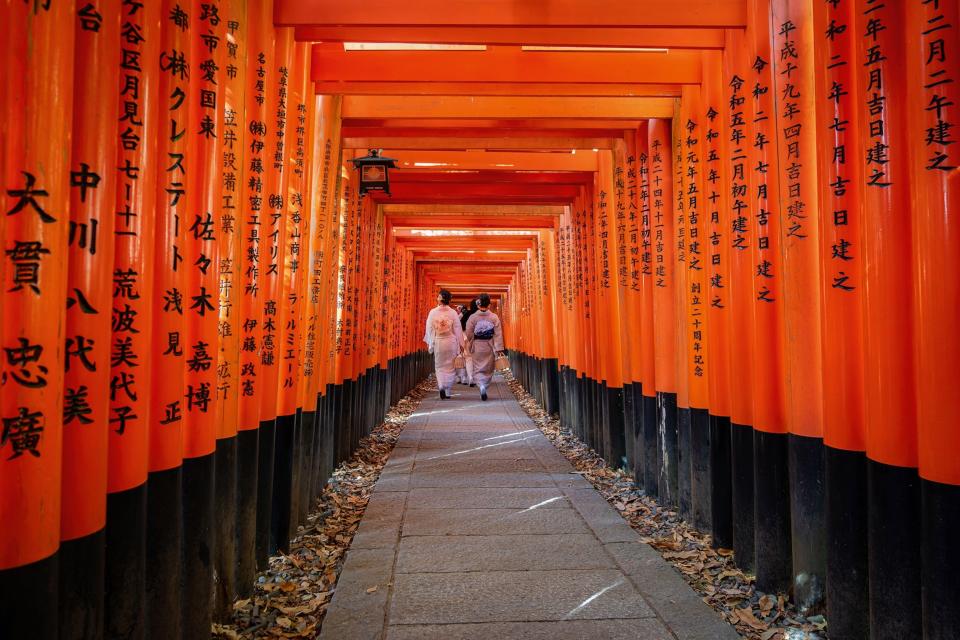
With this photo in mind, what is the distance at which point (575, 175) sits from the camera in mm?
7148

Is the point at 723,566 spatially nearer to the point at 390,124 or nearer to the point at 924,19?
the point at 924,19

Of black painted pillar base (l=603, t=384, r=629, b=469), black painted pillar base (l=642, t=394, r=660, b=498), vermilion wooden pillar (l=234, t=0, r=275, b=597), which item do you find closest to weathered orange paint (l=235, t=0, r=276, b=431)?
vermilion wooden pillar (l=234, t=0, r=275, b=597)

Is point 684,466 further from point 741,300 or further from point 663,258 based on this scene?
point 663,258

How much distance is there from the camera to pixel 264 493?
3.38 metres

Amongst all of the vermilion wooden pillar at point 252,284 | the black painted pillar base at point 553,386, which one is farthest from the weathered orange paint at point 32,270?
the black painted pillar base at point 553,386

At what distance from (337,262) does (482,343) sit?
277 inches

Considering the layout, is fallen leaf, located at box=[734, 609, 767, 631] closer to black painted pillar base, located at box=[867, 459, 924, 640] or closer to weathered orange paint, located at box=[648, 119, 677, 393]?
black painted pillar base, located at box=[867, 459, 924, 640]

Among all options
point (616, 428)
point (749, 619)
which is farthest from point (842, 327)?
point (616, 428)

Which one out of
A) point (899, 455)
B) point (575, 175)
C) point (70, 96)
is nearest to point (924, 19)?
point (899, 455)

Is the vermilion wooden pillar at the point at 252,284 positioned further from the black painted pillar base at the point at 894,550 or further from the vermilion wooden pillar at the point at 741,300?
the black painted pillar base at the point at 894,550

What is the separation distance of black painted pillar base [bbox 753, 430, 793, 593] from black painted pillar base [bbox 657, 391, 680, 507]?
1408 millimetres

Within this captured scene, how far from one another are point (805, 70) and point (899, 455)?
72.6 inches

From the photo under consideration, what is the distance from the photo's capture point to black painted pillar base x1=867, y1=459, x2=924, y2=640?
2.10 m

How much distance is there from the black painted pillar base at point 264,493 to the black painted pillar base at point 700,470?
274 cm
